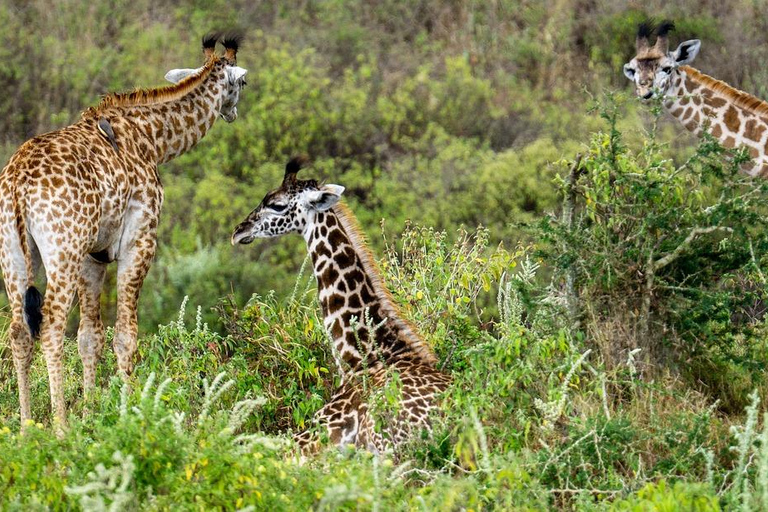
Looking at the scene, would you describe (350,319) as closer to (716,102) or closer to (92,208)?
(92,208)

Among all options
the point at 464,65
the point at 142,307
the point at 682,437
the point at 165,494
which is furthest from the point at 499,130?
the point at 165,494

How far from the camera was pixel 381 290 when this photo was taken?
783 centimetres

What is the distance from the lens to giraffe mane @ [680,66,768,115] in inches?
415

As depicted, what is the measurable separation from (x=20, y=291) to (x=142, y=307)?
4.89 meters

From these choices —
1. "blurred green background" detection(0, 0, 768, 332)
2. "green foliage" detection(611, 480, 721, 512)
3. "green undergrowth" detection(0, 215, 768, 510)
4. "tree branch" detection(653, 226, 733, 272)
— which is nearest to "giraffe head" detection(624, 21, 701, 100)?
"green undergrowth" detection(0, 215, 768, 510)

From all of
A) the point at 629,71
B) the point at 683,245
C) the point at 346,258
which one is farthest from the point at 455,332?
the point at 629,71

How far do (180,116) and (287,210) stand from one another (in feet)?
4.63

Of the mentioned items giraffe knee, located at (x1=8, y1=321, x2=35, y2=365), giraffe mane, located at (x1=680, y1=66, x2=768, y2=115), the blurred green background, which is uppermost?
giraffe mane, located at (x1=680, y1=66, x2=768, y2=115)

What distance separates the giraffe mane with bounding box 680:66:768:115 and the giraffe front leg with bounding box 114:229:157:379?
15.8 ft

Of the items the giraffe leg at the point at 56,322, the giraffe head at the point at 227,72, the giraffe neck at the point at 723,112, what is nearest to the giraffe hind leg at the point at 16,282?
the giraffe leg at the point at 56,322

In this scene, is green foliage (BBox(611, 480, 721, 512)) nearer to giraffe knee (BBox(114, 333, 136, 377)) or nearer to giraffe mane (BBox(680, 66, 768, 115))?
giraffe knee (BBox(114, 333, 136, 377))

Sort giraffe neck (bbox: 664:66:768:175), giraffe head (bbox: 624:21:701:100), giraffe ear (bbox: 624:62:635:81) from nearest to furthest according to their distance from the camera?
1. giraffe neck (bbox: 664:66:768:175)
2. giraffe head (bbox: 624:21:701:100)
3. giraffe ear (bbox: 624:62:635:81)

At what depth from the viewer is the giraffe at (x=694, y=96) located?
10.5m

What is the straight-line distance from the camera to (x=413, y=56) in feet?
71.5
